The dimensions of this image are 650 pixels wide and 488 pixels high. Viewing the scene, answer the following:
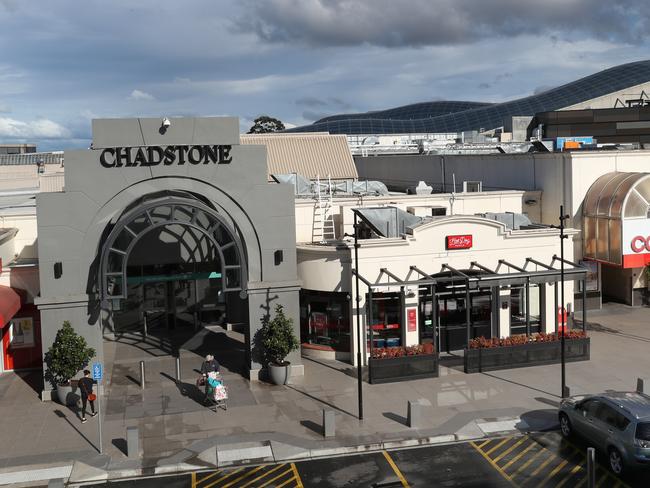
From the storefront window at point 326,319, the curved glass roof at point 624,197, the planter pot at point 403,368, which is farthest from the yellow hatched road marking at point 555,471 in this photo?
the curved glass roof at point 624,197

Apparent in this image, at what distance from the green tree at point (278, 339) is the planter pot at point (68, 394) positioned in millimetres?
6635

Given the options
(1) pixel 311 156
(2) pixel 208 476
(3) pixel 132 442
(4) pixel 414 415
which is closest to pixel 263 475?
(2) pixel 208 476

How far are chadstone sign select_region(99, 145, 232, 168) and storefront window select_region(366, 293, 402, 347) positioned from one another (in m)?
8.18

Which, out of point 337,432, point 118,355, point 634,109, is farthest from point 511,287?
point 634,109

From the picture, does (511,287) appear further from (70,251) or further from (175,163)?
(70,251)

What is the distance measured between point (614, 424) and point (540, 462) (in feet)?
7.27

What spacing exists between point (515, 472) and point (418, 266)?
1151cm

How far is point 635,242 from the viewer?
36625 mm

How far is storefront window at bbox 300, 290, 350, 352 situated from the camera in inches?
1185

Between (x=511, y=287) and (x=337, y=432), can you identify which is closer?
(x=337, y=432)

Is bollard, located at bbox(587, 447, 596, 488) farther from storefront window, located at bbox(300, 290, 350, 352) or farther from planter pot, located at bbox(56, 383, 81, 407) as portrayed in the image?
planter pot, located at bbox(56, 383, 81, 407)

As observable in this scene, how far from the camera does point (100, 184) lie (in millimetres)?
26766

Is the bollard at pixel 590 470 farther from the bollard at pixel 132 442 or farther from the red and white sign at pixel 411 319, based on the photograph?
the red and white sign at pixel 411 319

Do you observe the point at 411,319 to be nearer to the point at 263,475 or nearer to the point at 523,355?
the point at 523,355
